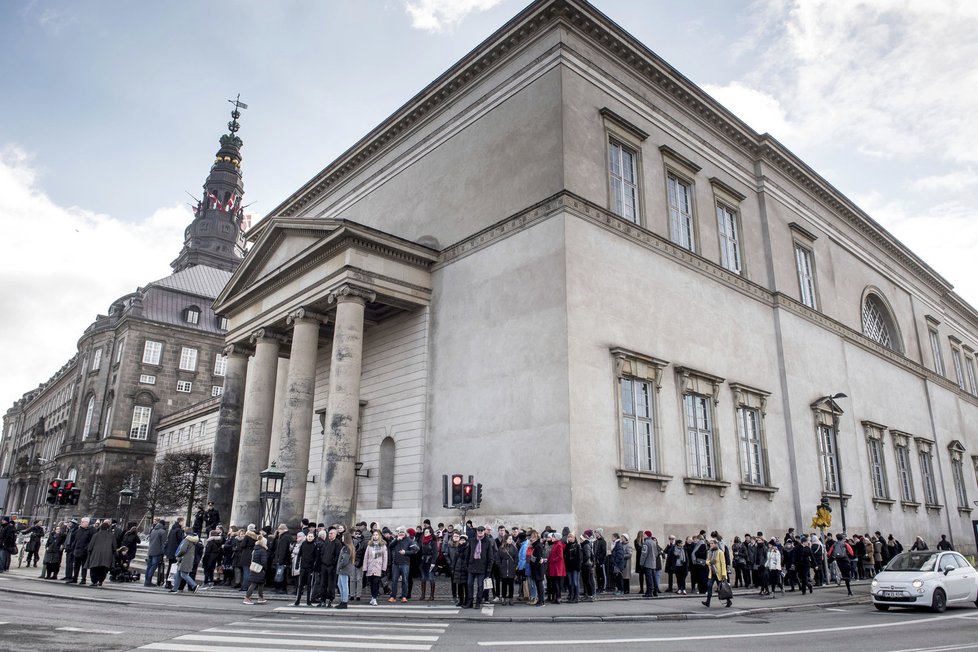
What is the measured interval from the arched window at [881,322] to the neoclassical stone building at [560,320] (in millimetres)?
6698

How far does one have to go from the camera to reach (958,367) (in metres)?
50.4

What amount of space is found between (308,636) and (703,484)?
1546 cm

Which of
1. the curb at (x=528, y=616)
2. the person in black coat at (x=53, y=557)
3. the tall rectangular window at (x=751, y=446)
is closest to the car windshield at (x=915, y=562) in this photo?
the curb at (x=528, y=616)

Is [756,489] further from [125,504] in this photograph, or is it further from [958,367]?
[125,504]

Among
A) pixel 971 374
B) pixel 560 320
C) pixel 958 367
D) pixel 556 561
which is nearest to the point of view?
pixel 556 561

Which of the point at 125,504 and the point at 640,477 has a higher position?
the point at 125,504

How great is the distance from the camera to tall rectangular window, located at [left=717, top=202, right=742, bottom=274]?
2916 cm

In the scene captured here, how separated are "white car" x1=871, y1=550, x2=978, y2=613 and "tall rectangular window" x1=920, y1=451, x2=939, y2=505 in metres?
23.4

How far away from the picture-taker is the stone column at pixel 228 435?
95.6 feet

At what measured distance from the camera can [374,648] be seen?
32.7 feet

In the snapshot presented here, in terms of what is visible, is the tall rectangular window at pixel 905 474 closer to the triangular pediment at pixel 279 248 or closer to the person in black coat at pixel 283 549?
the triangular pediment at pixel 279 248

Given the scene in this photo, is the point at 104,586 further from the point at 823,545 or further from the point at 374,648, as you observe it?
the point at 823,545

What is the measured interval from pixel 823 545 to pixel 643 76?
60.8ft

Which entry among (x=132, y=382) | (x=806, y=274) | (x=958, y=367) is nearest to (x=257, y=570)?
(x=806, y=274)
